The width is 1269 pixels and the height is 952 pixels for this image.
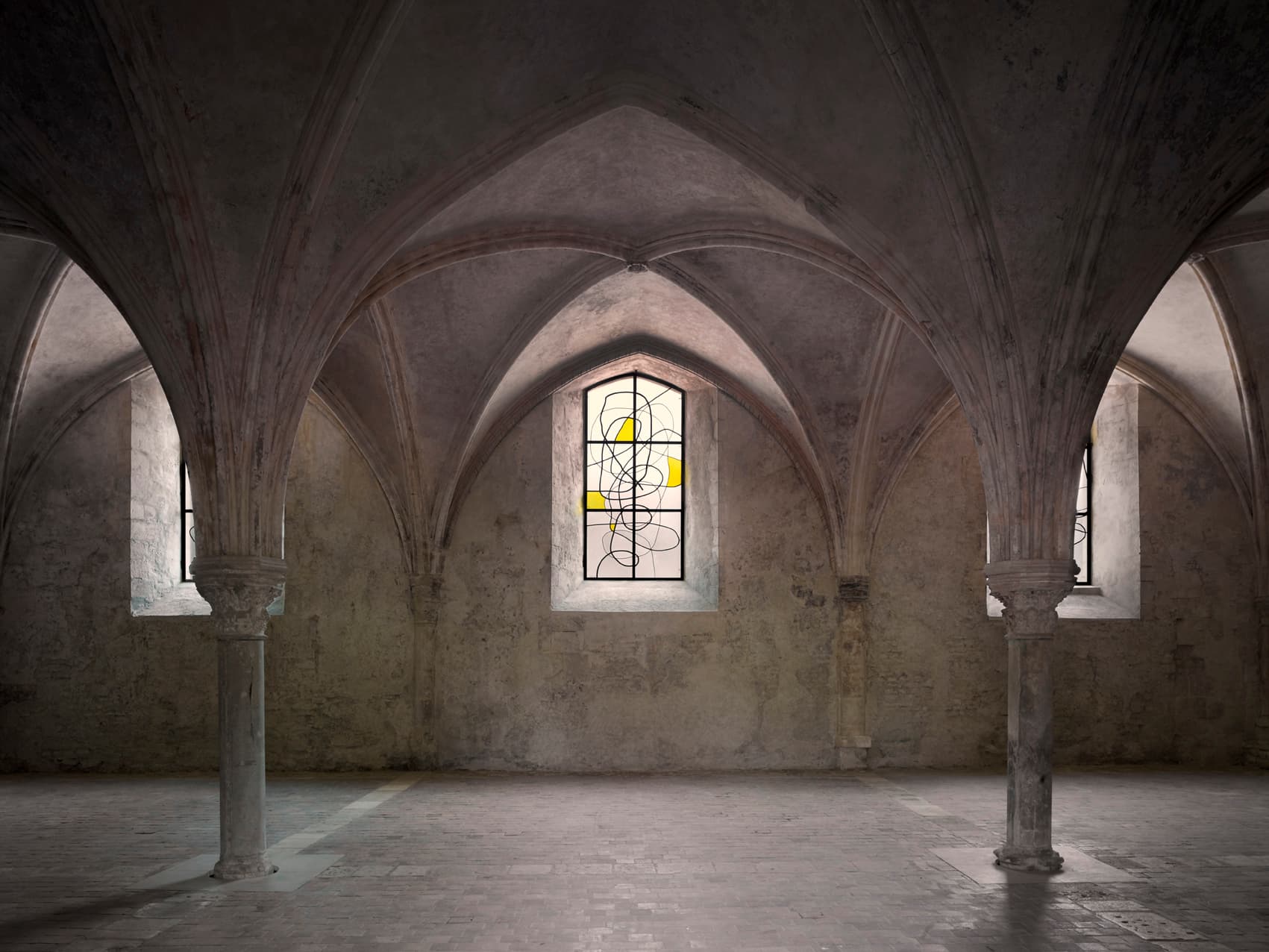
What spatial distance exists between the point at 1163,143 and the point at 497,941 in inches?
293

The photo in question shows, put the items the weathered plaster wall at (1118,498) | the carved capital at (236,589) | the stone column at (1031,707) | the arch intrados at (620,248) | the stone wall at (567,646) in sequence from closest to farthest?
the carved capital at (236,589), the stone column at (1031,707), the arch intrados at (620,248), the stone wall at (567,646), the weathered plaster wall at (1118,498)

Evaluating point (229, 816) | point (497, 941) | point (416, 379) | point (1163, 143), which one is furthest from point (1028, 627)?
point (416, 379)

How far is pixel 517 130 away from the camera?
9414mm

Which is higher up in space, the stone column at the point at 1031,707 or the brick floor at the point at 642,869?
the stone column at the point at 1031,707

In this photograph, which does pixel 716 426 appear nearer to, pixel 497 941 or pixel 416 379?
pixel 416 379

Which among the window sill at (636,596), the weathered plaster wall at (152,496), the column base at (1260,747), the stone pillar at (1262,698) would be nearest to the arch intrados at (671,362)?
the window sill at (636,596)

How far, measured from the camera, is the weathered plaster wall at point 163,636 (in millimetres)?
15773

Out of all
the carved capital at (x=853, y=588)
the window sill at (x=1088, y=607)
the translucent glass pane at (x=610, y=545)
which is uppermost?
the translucent glass pane at (x=610, y=545)

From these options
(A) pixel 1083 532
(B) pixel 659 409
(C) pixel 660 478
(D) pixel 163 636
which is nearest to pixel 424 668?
(D) pixel 163 636

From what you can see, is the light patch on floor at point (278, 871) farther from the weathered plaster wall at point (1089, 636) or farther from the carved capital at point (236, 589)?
the weathered plaster wall at point (1089, 636)

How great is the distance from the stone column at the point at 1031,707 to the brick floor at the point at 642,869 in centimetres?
64

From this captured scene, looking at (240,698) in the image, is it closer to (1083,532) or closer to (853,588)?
(853,588)

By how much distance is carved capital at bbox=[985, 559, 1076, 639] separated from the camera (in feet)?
30.3

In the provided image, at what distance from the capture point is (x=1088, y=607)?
16.7 meters
